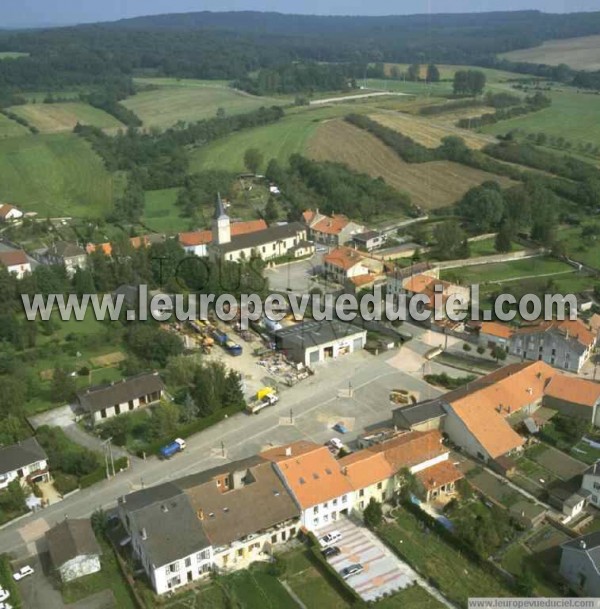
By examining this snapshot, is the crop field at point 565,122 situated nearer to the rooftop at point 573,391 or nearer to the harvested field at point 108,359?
the rooftop at point 573,391

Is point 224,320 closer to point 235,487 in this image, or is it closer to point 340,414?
point 340,414

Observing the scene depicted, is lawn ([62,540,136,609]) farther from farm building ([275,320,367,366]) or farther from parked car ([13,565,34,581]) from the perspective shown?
farm building ([275,320,367,366])

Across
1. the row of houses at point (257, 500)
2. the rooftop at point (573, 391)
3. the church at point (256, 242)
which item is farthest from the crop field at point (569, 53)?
the row of houses at point (257, 500)

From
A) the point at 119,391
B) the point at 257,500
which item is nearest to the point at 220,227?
the point at 119,391

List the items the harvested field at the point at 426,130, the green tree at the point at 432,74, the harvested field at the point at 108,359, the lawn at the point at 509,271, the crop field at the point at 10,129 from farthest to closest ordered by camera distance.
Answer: the green tree at the point at 432,74 → the crop field at the point at 10,129 → the harvested field at the point at 426,130 → the lawn at the point at 509,271 → the harvested field at the point at 108,359

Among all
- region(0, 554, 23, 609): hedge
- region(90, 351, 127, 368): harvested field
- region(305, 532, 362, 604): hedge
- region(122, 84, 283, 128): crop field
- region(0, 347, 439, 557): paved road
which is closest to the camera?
region(0, 554, 23, 609): hedge

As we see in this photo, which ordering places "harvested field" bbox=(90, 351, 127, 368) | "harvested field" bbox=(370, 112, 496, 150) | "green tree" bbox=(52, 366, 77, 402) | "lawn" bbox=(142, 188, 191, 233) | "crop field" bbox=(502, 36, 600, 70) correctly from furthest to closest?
"crop field" bbox=(502, 36, 600, 70)
"harvested field" bbox=(370, 112, 496, 150)
"lawn" bbox=(142, 188, 191, 233)
"harvested field" bbox=(90, 351, 127, 368)
"green tree" bbox=(52, 366, 77, 402)

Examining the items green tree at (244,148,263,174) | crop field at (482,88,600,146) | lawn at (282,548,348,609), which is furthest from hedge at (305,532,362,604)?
crop field at (482,88,600,146)
